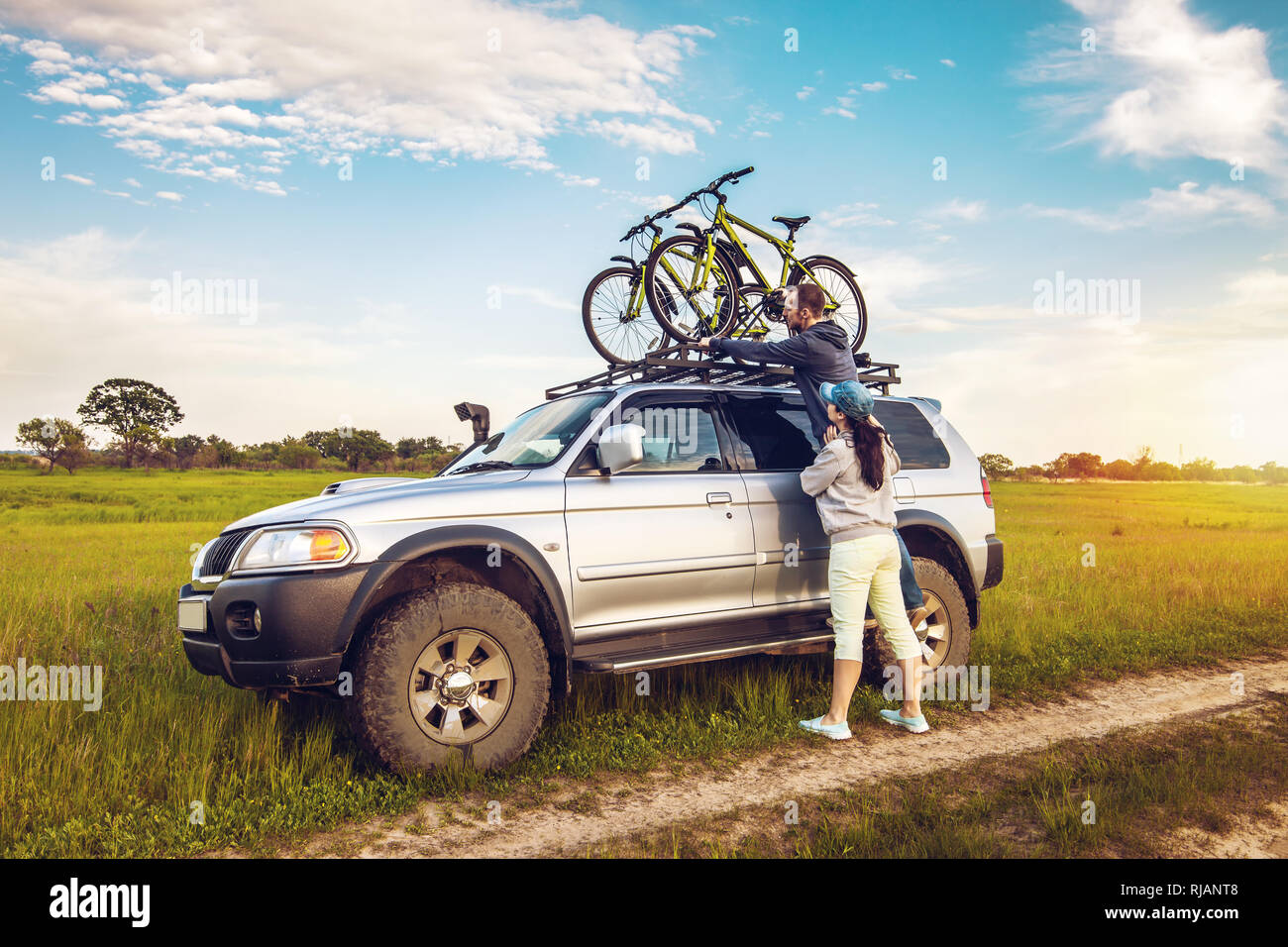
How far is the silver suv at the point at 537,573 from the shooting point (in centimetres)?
402

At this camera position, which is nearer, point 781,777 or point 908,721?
point 781,777

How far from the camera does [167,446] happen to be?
206 feet

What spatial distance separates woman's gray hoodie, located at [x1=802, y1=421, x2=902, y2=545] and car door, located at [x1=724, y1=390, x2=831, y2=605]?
13.4 inches

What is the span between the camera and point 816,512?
222 inches

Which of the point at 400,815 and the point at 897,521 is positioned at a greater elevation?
the point at 897,521

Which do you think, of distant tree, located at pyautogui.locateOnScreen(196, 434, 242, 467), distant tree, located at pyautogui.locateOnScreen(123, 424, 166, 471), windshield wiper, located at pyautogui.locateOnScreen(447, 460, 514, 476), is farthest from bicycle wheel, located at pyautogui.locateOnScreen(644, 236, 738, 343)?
distant tree, located at pyautogui.locateOnScreen(123, 424, 166, 471)

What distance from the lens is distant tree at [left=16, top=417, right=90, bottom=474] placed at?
51.9 meters

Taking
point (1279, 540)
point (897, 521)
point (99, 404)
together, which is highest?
point (99, 404)

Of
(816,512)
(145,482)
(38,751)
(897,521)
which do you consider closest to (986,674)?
(897,521)

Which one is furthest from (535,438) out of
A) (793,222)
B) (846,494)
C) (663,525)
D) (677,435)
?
(793,222)

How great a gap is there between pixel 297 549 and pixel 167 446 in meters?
68.4

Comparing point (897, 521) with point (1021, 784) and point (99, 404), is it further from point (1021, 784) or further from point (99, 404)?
point (99, 404)

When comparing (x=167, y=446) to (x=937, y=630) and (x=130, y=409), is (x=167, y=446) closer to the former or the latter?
(x=130, y=409)
